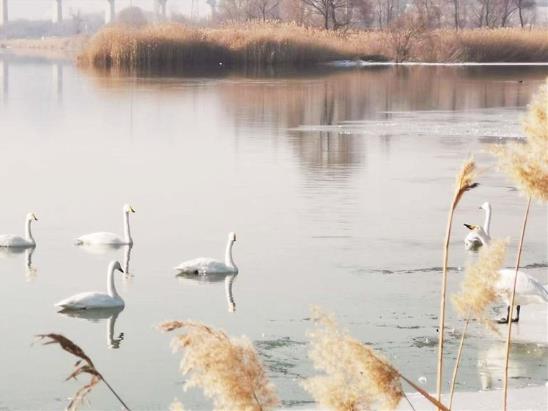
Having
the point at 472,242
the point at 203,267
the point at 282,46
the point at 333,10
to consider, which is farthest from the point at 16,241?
the point at 333,10

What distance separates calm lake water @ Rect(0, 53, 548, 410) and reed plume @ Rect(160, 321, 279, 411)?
2.06m

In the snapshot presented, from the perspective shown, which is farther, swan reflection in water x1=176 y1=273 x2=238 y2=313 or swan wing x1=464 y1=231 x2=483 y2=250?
swan wing x1=464 y1=231 x2=483 y2=250

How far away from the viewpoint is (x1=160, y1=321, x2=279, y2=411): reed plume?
1879 millimetres

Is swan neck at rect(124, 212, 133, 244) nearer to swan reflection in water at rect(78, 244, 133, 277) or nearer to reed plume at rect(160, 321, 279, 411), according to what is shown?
swan reflection in water at rect(78, 244, 133, 277)

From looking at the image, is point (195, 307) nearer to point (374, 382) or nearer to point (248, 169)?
point (374, 382)

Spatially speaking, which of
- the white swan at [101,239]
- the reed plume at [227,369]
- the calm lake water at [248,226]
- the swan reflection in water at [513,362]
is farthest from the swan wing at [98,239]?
the reed plume at [227,369]

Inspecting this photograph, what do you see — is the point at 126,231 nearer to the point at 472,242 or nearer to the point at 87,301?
the point at 87,301

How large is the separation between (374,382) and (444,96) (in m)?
24.7

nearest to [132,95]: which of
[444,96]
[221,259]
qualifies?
[444,96]

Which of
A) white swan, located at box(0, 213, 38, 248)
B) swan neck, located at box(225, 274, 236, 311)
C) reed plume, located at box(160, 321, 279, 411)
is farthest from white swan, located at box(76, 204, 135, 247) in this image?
reed plume, located at box(160, 321, 279, 411)

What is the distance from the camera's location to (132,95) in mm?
25125

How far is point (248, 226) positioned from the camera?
10.3m

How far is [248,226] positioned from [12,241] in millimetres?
2070

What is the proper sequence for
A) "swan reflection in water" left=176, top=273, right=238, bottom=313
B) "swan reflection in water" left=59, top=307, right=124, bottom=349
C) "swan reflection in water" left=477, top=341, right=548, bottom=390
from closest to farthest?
"swan reflection in water" left=477, top=341, right=548, bottom=390
"swan reflection in water" left=59, top=307, right=124, bottom=349
"swan reflection in water" left=176, top=273, right=238, bottom=313
